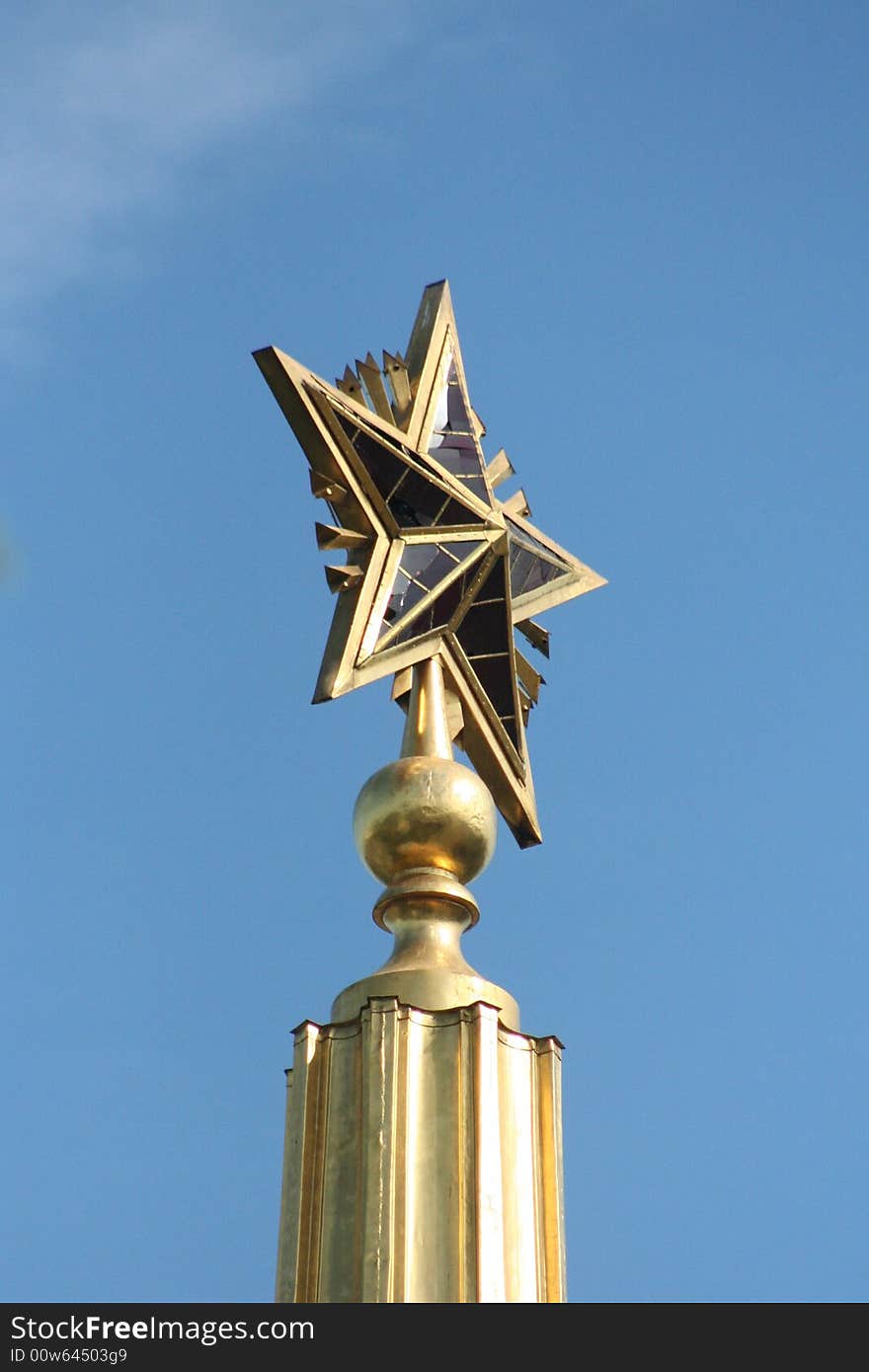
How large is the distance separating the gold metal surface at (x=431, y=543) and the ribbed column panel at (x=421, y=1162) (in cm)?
242

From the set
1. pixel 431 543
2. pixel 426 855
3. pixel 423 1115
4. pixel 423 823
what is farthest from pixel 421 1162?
pixel 431 543

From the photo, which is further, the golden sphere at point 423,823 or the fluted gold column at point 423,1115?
the golden sphere at point 423,823

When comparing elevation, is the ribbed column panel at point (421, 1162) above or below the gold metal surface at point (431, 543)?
below

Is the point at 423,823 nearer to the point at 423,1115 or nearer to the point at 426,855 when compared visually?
the point at 426,855

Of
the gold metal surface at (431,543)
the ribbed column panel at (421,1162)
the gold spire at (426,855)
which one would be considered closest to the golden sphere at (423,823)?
the gold spire at (426,855)

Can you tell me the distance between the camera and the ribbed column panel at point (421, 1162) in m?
11.7

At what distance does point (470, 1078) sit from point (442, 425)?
5.58m

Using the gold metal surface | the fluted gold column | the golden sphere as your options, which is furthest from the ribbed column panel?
the gold metal surface

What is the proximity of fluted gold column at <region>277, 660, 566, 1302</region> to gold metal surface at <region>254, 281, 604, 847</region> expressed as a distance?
1215 mm

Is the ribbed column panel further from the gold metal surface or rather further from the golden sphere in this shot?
the gold metal surface

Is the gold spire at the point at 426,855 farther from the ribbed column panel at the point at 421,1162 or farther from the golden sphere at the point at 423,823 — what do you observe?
the ribbed column panel at the point at 421,1162

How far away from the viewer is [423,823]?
43.7 feet

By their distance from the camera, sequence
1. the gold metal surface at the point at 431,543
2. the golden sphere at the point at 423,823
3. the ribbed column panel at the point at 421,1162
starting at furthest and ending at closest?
the gold metal surface at the point at 431,543, the golden sphere at the point at 423,823, the ribbed column panel at the point at 421,1162
